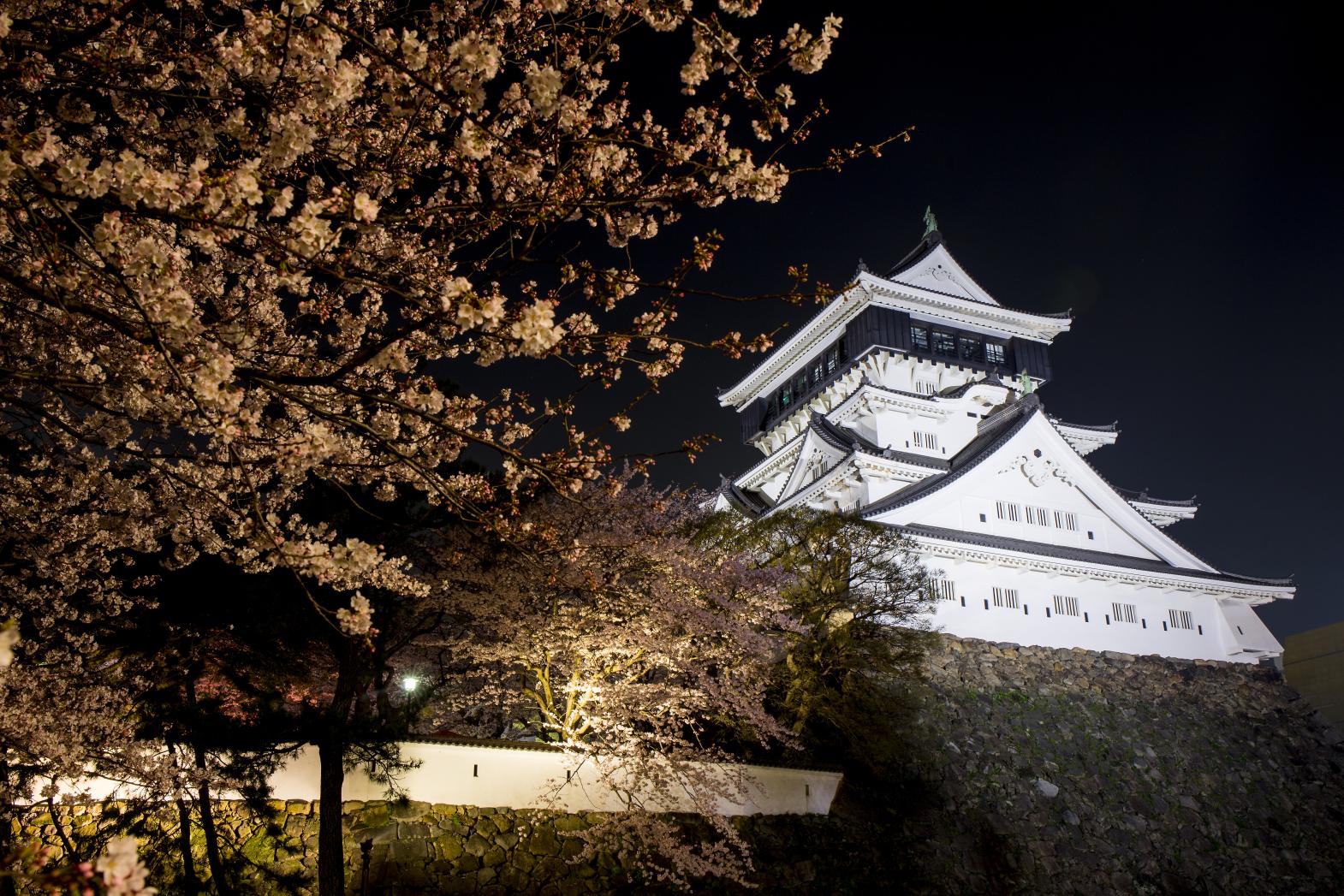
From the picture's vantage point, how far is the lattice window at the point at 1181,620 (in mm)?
23188

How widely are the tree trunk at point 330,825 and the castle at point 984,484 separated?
1277cm

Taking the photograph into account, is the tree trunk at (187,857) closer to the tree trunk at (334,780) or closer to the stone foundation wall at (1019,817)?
the stone foundation wall at (1019,817)

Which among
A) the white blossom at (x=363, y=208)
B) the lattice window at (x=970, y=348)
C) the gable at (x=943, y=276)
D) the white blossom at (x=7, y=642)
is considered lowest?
the white blossom at (x=7, y=642)

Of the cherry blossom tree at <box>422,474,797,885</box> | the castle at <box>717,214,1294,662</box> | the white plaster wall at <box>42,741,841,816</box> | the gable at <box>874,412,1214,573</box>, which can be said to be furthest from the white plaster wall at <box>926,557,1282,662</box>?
the white plaster wall at <box>42,741,841,816</box>

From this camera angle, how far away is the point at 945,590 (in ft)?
66.4

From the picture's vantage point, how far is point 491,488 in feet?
18.3

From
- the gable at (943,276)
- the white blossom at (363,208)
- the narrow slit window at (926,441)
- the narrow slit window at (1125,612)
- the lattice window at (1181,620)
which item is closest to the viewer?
the white blossom at (363,208)

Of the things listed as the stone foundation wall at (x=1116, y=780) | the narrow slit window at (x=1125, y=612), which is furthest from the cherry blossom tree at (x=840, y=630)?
the narrow slit window at (x=1125, y=612)

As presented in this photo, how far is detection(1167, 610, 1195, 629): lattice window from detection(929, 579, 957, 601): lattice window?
7.64 metres

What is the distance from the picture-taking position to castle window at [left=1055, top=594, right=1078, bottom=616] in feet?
71.2

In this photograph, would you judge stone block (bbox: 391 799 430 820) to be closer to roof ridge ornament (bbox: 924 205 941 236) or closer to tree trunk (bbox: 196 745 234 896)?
tree trunk (bbox: 196 745 234 896)

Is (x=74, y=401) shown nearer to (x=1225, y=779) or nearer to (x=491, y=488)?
(x=491, y=488)

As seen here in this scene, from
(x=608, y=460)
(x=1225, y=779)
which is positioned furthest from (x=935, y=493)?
(x=608, y=460)

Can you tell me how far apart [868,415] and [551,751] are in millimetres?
17637
